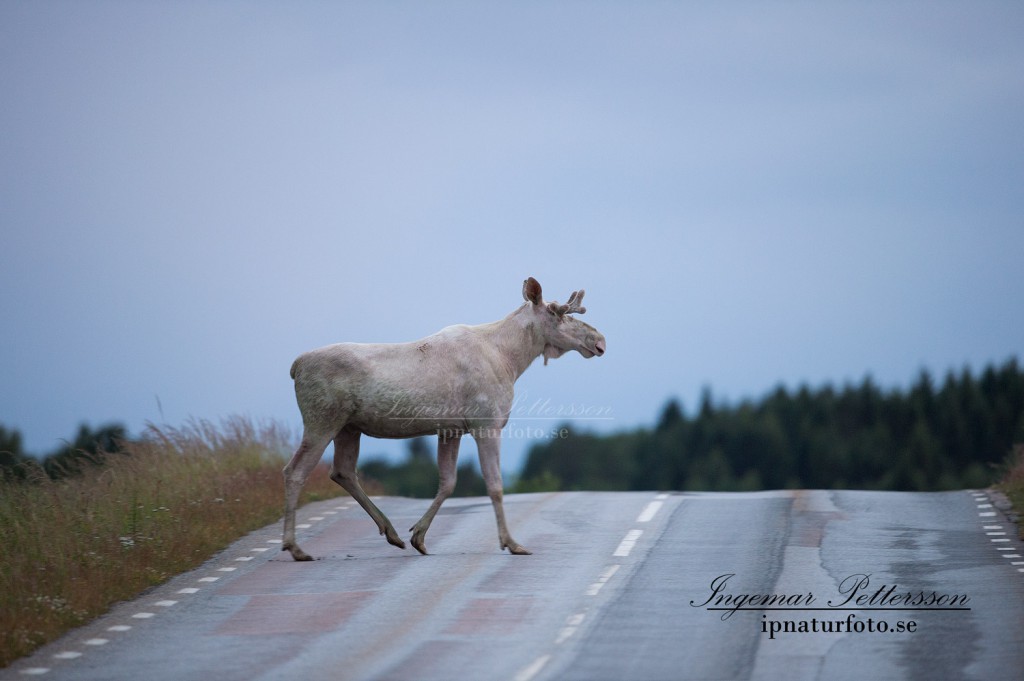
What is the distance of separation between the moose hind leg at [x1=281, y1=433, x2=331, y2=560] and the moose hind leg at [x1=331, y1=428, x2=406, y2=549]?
601 mm

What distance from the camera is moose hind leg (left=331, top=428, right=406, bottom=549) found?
1495cm

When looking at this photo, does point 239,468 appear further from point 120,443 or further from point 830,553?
point 830,553

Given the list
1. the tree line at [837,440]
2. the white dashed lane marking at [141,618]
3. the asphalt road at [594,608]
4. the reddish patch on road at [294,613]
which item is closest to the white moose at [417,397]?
the asphalt road at [594,608]

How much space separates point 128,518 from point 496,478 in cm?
457

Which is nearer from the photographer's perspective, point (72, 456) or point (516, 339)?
→ point (516, 339)

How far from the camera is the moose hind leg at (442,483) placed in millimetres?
14680

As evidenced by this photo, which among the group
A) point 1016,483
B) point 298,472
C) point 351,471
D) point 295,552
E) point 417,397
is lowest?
point 1016,483

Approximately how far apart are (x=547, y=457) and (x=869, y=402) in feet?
111

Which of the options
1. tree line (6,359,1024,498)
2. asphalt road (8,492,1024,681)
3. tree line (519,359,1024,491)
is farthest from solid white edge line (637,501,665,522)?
tree line (519,359,1024,491)

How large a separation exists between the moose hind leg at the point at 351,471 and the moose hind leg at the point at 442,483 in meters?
0.31

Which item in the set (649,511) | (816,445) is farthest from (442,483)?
(816,445)

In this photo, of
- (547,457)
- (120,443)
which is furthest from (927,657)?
(547,457)

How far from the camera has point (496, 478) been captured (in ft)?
47.9

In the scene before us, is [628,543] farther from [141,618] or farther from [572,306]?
[141,618]
